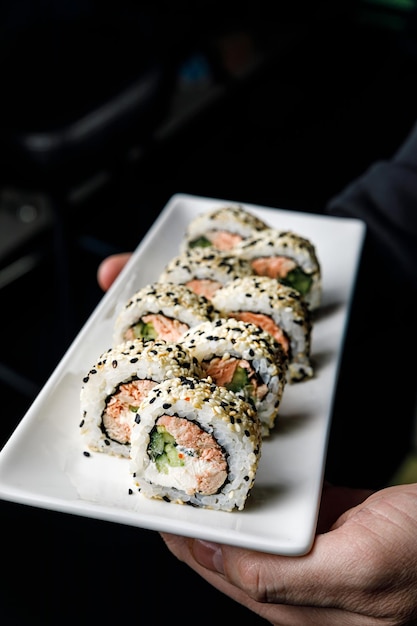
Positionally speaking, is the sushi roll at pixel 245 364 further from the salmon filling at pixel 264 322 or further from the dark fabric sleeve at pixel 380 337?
the dark fabric sleeve at pixel 380 337

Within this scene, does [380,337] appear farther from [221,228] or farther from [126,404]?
[126,404]

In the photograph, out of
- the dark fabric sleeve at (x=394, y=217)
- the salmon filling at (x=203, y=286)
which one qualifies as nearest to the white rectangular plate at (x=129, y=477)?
the salmon filling at (x=203, y=286)

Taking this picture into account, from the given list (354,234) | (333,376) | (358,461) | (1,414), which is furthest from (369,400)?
A: (1,414)

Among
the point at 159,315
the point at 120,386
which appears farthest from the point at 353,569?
the point at 159,315

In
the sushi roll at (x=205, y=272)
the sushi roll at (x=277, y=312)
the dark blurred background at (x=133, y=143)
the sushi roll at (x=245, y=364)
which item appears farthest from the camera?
the dark blurred background at (x=133, y=143)

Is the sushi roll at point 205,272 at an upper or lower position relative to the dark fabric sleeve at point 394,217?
→ upper

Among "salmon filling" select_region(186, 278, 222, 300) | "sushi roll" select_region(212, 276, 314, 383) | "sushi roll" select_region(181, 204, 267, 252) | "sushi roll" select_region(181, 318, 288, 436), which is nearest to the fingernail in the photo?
"sushi roll" select_region(181, 318, 288, 436)

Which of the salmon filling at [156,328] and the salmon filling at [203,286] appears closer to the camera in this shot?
the salmon filling at [156,328]

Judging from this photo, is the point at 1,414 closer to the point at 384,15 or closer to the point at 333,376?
the point at 333,376
